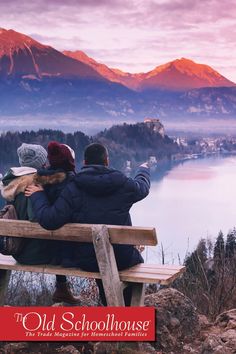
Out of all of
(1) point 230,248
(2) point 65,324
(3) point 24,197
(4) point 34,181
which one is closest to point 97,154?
(4) point 34,181

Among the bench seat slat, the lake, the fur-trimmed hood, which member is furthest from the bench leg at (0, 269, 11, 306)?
the lake

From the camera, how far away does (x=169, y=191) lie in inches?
4085

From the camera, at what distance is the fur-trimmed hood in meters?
3.19

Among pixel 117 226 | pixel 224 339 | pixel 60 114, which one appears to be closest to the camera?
pixel 117 226

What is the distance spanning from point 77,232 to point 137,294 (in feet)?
1.69

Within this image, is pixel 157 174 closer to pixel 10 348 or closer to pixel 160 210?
pixel 160 210

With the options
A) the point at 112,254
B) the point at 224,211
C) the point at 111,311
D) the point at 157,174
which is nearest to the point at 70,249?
the point at 112,254

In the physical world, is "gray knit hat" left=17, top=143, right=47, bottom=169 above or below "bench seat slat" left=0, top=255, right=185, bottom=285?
above

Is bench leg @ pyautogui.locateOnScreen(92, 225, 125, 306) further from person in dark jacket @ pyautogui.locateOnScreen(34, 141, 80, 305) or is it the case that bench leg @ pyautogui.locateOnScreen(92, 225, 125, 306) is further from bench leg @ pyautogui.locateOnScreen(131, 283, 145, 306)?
person in dark jacket @ pyautogui.locateOnScreen(34, 141, 80, 305)

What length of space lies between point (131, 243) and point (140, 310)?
364mm

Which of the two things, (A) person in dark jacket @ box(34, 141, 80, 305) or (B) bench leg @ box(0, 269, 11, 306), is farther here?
(B) bench leg @ box(0, 269, 11, 306)

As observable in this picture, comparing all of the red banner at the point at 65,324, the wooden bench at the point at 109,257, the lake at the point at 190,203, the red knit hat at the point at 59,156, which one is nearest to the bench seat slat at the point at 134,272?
the wooden bench at the point at 109,257

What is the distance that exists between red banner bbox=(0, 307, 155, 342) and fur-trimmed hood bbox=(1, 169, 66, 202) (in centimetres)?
77

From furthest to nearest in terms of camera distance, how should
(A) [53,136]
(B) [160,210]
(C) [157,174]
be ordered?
(C) [157,174] < (A) [53,136] < (B) [160,210]
